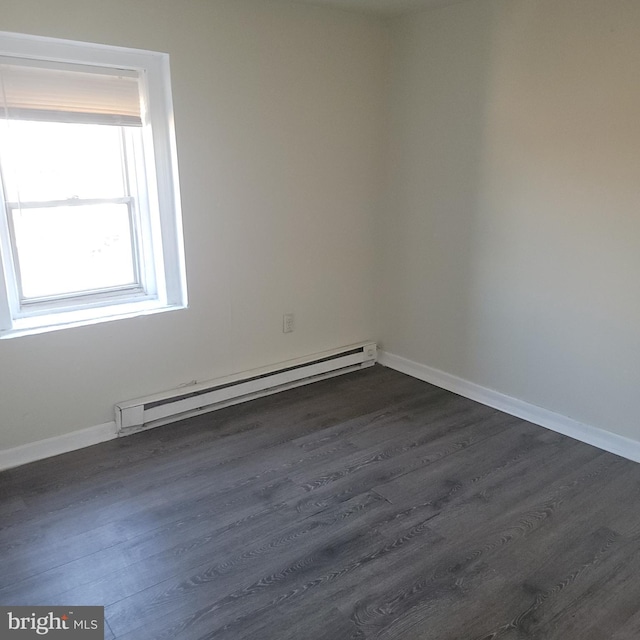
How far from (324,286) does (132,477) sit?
1.67m

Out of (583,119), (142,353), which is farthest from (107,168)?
(583,119)

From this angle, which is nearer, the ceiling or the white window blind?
the white window blind

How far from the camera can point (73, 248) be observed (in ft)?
9.32

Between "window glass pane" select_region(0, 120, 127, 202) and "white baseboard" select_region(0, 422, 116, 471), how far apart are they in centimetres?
117

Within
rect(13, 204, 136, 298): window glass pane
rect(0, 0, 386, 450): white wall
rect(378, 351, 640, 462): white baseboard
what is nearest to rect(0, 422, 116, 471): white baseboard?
rect(0, 0, 386, 450): white wall

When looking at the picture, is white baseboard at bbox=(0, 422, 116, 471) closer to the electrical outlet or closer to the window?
the window

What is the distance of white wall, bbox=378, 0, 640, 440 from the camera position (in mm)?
2613

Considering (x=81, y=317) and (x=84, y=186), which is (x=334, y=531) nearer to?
(x=81, y=317)

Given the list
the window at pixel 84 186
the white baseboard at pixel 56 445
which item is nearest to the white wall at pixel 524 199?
the window at pixel 84 186

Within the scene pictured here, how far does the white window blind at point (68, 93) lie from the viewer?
2463mm

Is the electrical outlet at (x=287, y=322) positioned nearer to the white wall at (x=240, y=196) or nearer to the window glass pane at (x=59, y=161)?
the white wall at (x=240, y=196)

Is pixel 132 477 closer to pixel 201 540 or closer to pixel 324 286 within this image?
pixel 201 540

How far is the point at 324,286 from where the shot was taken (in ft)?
12.0

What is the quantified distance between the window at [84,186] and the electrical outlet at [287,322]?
68cm
